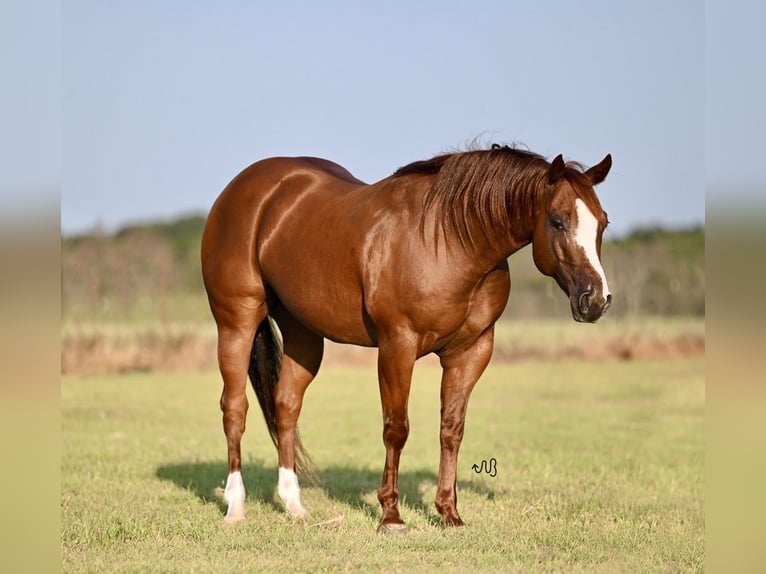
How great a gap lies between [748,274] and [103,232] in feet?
86.4

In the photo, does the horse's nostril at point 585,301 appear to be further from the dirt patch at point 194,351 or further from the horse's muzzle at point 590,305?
the dirt patch at point 194,351

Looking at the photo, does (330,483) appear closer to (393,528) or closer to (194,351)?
(393,528)

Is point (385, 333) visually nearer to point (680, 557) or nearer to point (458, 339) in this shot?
point (458, 339)

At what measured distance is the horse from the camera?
18.2ft

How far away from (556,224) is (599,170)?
442mm

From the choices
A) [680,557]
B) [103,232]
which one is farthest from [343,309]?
[103,232]

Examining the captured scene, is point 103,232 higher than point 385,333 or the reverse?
higher

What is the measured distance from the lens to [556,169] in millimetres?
5422

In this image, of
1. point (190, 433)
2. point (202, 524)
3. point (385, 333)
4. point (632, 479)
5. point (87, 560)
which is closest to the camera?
point (87, 560)

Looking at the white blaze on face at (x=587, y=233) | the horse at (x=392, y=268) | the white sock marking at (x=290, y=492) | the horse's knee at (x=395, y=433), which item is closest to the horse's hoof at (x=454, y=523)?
the horse at (x=392, y=268)

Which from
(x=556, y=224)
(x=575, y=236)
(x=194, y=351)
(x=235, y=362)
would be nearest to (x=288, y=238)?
(x=235, y=362)

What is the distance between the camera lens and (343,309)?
20.6 feet

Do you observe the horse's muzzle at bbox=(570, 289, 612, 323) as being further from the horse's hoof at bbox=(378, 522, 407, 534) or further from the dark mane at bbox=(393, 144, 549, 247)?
the horse's hoof at bbox=(378, 522, 407, 534)

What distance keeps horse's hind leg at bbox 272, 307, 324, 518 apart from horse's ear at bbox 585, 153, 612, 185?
2.70 metres
